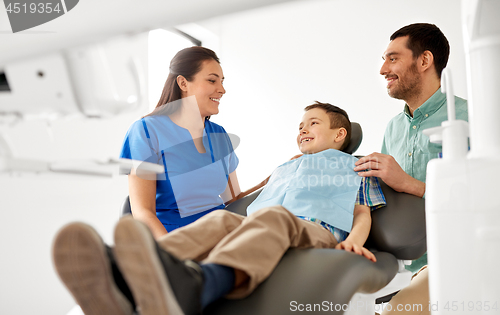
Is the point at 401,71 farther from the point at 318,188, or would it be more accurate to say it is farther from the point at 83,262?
the point at 83,262

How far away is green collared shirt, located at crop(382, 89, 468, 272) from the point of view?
1.19 m

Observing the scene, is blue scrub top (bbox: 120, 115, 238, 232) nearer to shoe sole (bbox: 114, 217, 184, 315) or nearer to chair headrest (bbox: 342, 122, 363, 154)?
chair headrest (bbox: 342, 122, 363, 154)

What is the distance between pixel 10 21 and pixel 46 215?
3.76ft

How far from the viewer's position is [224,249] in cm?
63

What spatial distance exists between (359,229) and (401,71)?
663 millimetres

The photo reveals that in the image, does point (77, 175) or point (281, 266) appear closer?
point (77, 175)

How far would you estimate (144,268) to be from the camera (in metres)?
0.49

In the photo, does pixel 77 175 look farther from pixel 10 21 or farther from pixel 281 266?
pixel 281 266

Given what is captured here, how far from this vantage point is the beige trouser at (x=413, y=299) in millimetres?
1029

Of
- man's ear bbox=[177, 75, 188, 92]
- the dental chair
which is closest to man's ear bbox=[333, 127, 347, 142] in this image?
the dental chair

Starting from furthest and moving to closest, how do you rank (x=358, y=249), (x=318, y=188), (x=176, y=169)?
1. (x=176, y=169)
2. (x=318, y=188)
3. (x=358, y=249)

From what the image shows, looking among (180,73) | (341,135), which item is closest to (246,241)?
(341,135)

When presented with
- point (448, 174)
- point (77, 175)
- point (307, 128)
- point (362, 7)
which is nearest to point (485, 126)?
point (448, 174)

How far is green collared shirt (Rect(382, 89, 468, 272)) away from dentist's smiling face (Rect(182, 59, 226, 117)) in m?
0.65
